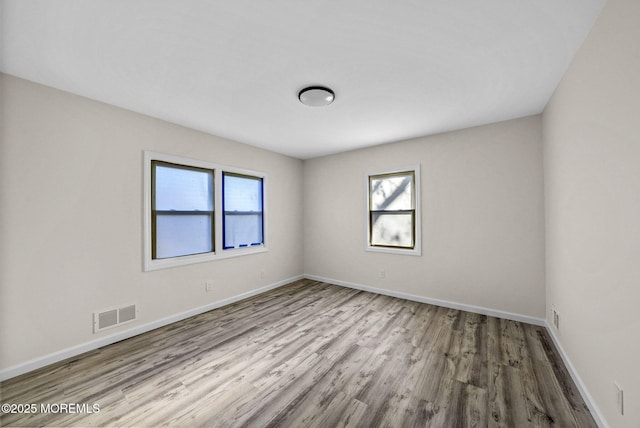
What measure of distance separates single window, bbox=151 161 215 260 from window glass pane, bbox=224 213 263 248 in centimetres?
30

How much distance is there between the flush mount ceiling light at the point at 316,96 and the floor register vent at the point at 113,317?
301 centimetres

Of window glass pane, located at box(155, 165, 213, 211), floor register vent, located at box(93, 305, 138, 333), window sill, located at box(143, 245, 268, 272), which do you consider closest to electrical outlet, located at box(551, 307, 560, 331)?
window sill, located at box(143, 245, 268, 272)

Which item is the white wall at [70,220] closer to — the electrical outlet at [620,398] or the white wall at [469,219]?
the white wall at [469,219]

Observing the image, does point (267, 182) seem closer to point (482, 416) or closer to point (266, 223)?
point (266, 223)

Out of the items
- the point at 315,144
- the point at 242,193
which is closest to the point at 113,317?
the point at 242,193

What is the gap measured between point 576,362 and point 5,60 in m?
5.16

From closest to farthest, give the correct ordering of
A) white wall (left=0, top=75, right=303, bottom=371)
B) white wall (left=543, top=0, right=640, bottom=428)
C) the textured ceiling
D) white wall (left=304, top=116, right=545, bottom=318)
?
1. white wall (left=543, top=0, right=640, bottom=428)
2. the textured ceiling
3. white wall (left=0, top=75, right=303, bottom=371)
4. white wall (left=304, top=116, right=545, bottom=318)

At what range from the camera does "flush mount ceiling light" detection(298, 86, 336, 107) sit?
231 centimetres

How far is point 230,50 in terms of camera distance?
1795mm

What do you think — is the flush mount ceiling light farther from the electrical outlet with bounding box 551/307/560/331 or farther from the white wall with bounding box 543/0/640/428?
the electrical outlet with bounding box 551/307/560/331

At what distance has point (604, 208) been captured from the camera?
4.86 ft

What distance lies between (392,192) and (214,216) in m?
2.95

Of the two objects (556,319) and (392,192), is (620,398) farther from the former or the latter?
(392,192)

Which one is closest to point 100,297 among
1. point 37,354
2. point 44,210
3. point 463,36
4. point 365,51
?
point 37,354
